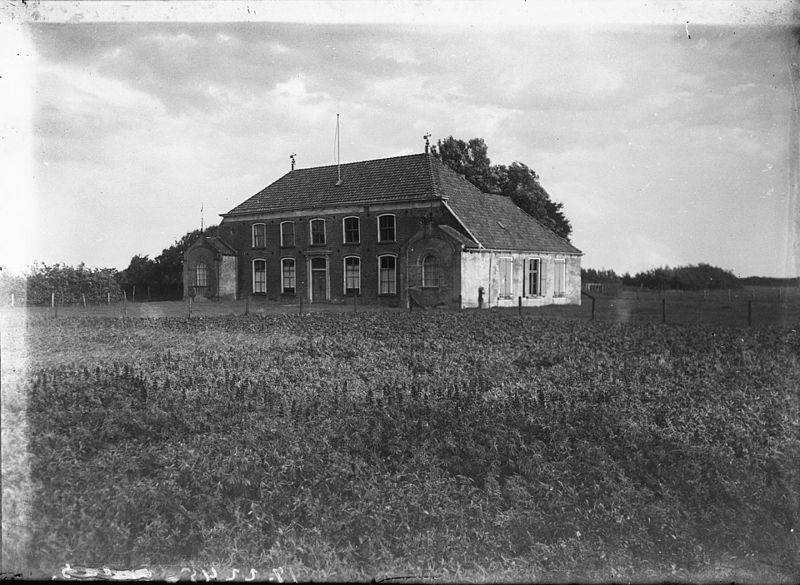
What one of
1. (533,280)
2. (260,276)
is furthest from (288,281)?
(533,280)

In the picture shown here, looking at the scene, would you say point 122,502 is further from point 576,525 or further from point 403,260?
point 403,260

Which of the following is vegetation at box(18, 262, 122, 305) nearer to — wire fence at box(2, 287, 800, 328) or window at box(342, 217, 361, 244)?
wire fence at box(2, 287, 800, 328)

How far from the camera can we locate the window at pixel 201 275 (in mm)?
10148

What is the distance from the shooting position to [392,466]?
481 centimetres

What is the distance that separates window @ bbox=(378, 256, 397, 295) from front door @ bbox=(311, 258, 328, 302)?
2.02 metres

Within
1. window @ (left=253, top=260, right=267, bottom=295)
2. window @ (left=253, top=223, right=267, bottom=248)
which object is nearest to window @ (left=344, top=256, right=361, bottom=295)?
window @ (left=253, top=260, right=267, bottom=295)

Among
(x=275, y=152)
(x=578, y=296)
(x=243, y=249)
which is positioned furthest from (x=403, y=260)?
(x=275, y=152)

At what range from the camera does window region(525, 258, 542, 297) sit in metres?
13.7

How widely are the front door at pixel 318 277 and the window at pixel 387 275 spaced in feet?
6.62

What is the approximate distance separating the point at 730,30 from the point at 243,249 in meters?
16.8

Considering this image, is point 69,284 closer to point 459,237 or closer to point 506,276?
point 506,276

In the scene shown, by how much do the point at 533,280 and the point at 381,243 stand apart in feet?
25.9

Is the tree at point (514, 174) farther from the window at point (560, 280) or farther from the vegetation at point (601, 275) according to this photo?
the window at point (560, 280)

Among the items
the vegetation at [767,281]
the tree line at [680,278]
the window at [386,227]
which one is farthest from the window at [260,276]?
the vegetation at [767,281]
